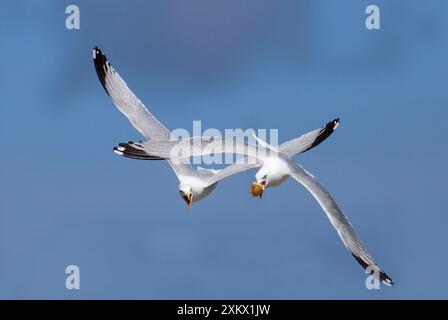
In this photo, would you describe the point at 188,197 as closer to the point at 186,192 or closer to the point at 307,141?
the point at 186,192

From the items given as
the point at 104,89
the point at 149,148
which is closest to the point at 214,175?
the point at 149,148

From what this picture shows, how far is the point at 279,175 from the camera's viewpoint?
7.43 meters

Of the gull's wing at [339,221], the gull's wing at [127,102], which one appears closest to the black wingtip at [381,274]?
the gull's wing at [339,221]

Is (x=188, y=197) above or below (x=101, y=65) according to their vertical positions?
below

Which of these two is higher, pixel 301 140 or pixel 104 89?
pixel 104 89

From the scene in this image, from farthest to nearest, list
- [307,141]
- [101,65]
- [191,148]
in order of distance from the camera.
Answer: [101,65] → [307,141] → [191,148]

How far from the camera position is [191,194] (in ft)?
25.9

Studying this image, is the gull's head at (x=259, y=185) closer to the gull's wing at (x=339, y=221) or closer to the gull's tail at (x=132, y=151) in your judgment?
the gull's wing at (x=339, y=221)

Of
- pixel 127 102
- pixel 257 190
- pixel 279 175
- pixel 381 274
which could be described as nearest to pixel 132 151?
pixel 257 190

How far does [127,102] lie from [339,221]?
2352 millimetres

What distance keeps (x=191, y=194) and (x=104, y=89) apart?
4.81 feet

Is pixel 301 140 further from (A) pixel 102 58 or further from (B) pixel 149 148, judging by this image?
(A) pixel 102 58

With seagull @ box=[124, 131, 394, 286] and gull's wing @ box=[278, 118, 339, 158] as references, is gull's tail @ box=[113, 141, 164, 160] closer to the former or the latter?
seagull @ box=[124, 131, 394, 286]

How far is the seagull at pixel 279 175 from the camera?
739 cm
